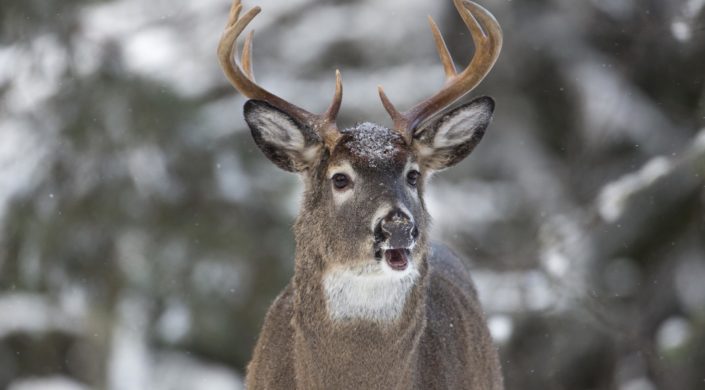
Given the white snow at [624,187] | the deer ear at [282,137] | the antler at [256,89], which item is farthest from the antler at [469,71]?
the white snow at [624,187]

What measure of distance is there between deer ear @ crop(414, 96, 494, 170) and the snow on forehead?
9.4 inches

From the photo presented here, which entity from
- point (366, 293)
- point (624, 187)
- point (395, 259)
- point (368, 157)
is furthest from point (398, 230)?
point (624, 187)

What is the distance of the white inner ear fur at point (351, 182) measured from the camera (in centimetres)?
511

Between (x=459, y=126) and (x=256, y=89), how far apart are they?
0.87 m

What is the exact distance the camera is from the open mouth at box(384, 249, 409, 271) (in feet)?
16.0

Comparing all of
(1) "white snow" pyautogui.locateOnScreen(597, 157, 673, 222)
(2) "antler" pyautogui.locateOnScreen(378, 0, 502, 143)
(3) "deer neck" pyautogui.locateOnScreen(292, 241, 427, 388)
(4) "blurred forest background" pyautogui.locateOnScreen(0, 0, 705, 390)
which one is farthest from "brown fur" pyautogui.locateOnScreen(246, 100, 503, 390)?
(1) "white snow" pyautogui.locateOnScreen(597, 157, 673, 222)

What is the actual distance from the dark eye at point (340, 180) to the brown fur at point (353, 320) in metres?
0.05

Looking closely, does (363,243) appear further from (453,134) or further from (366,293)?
(453,134)

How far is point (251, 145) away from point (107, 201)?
3.94 feet

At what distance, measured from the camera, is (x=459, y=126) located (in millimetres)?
5605

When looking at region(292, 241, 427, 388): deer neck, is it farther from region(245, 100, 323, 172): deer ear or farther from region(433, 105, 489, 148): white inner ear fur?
region(433, 105, 489, 148): white inner ear fur

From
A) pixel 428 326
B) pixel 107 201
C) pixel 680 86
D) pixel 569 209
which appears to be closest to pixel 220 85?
pixel 107 201

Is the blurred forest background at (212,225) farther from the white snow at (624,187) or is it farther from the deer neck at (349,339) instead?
the deer neck at (349,339)

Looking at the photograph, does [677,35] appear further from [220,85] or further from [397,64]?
[220,85]
